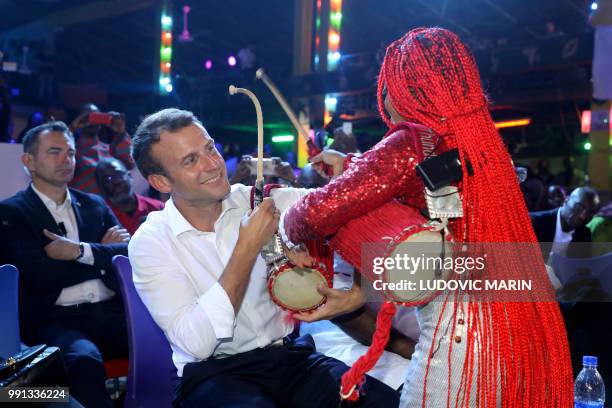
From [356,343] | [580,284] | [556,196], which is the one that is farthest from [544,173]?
[356,343]

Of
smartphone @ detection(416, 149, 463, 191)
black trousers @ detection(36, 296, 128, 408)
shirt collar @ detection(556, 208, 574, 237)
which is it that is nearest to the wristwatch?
black trousers @ detection(36, 296, 128, 408)

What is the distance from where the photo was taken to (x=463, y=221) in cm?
140

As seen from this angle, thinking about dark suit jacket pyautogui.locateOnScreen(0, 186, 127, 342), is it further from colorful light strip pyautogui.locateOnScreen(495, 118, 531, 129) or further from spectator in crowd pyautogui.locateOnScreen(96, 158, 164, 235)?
colorful light strip pyautogui.locateOnScreen(495, 118, 531, 129)

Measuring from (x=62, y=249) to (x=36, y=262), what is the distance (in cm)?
15

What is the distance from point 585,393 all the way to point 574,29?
303 inches

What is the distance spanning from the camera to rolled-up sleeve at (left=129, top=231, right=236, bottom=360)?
5.80ft

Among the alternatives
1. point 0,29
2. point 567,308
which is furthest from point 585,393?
point 0,29

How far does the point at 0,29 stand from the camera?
1351cm

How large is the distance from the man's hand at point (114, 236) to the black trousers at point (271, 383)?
1.83 m

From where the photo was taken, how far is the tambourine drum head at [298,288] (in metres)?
1.68

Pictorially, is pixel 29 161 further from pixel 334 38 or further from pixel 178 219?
pixel 334 38

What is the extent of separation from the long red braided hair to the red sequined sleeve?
115 mm

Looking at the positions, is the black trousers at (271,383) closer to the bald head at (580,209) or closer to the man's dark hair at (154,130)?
the man's dark hair at (154,130)

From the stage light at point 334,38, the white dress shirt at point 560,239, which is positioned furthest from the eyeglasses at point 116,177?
the stage light at point 334,38
